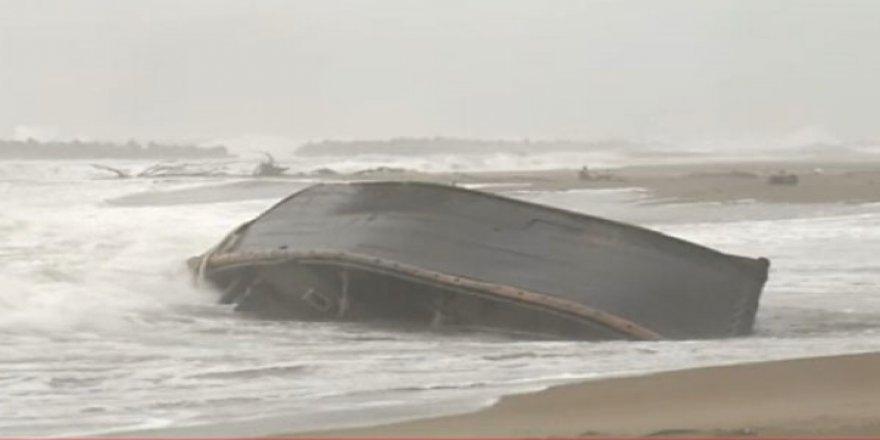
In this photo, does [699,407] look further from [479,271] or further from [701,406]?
[479,271]

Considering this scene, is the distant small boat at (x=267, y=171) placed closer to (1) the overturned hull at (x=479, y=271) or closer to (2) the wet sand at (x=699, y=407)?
(1) the overturned hull at (x=479, y=271)

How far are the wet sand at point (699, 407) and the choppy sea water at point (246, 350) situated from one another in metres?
0.24

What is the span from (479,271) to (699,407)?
2.66 meters

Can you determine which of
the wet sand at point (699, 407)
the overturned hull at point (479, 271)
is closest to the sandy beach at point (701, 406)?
the wet sand at point (699, 407)

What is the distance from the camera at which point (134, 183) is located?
97.7 feet

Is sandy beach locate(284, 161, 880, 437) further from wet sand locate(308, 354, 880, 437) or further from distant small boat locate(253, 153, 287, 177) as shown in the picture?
distant small boat locate(253, 153, 287, 177)

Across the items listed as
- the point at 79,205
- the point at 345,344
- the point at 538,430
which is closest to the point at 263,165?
the point at 79,205

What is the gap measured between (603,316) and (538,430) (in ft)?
9.06

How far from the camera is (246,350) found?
6988 millimetres

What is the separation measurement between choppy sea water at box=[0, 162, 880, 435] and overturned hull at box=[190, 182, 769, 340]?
0.19 m

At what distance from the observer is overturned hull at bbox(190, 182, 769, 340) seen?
7570 mm

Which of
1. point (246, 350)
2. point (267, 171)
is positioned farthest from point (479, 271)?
point (267, 171)

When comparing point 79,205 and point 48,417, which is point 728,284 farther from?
point 79,205

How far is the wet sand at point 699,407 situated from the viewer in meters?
4.68
